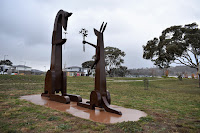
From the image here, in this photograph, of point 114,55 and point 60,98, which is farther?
point 114,55

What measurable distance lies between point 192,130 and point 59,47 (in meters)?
5.15

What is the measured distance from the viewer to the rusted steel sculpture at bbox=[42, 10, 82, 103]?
5.70m

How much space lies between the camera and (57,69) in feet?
19.5

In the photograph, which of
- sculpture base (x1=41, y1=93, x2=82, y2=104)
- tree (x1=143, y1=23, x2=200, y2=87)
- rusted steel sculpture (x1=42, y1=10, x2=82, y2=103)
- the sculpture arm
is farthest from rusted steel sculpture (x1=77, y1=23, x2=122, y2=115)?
tree (x1=143, y1=23, x2=200, y2=87)

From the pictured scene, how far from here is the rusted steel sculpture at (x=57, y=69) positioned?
5.70 metres

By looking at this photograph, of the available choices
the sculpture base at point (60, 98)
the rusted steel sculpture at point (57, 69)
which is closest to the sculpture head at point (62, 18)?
the rusted steel sculpture at point (57, 69)

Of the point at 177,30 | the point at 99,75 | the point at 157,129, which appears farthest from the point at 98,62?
the point at 177,30

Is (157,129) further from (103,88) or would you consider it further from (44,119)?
(44,119)

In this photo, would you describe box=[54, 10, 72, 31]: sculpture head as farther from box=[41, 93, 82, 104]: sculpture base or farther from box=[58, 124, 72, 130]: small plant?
box=[58, 124, 72, 130]: small plant

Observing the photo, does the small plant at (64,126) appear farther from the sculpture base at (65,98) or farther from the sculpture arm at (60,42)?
the sculpture arm at (60,42)

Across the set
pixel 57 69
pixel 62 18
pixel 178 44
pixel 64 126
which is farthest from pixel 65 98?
pixel 178 44

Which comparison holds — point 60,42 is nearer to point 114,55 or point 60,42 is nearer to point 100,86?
point 100,86

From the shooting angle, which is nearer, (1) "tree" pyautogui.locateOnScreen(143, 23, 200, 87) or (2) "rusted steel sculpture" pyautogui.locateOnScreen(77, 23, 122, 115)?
(2) "rusted steel sculpture" pyautogui.locateOnScreen(77, 23, 122, 115)

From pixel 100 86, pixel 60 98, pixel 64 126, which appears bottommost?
pixel 64 126
